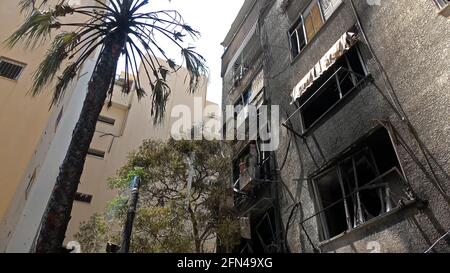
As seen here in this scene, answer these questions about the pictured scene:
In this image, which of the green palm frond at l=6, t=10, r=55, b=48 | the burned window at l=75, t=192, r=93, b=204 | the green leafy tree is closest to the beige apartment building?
the burned window at l=75, t=192, r=93, b=204

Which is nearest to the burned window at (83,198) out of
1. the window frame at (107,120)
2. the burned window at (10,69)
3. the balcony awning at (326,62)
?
the window frame at (107,120)

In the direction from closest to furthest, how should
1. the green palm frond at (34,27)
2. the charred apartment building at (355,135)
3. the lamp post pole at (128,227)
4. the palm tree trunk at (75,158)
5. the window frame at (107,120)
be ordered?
1. the palm tree trunk at (75,158)
2. the green palm frond at (34,27)
3. the charred apartment building at (355,135)
4. the lamp post pole at (128,227)
5. the window frame at (107,120)

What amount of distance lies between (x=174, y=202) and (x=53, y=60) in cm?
574

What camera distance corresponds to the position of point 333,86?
11.0 metres

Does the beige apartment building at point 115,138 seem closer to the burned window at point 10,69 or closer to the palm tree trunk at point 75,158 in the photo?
the burned window at point 10,69

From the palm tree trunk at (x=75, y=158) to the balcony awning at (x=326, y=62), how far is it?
587cm

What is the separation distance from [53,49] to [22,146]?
8.42 meters

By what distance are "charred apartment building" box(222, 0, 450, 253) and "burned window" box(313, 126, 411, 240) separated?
0.08 ft

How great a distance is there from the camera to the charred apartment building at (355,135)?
6938 millimetres

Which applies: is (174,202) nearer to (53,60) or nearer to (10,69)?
(53,60)

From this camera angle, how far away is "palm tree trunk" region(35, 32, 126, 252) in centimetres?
457
